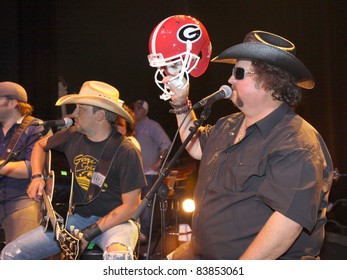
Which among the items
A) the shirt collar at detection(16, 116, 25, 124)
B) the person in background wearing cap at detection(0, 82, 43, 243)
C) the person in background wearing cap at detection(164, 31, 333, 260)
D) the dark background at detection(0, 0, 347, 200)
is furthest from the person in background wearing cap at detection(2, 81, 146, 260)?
the dark background at detection(0, 0, 347, 200)

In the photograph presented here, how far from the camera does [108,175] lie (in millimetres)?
3855

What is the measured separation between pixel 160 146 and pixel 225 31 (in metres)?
1.72

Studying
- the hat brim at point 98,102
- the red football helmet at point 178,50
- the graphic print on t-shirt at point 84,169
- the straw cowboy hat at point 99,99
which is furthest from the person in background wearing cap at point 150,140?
the red football helmet at point 178,50

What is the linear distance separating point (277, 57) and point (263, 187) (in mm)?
643

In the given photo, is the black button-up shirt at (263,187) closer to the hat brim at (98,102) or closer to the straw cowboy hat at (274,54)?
the straw cowboy hat at (274,54)

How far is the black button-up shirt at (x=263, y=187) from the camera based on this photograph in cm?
235

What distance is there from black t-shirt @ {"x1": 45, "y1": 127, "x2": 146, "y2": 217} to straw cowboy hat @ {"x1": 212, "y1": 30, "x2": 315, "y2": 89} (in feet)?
4.53

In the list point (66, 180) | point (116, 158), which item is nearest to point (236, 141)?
point (116, 158)

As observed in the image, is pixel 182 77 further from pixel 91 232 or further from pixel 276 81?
pixel 91 232

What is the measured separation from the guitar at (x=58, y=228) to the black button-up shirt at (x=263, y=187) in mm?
1190

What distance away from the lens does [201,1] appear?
6.79 metres

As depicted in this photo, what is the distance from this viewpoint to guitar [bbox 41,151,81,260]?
3.60 metres

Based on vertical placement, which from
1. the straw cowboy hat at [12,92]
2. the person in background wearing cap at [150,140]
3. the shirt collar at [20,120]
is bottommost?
the person in background wearing cap at [150,140]
